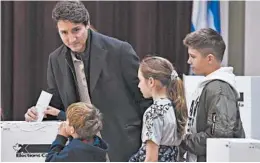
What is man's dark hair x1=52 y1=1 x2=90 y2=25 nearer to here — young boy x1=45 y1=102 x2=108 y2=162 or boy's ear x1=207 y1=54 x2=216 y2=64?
young boy x1=45 y1=102 x2=108 y2=162

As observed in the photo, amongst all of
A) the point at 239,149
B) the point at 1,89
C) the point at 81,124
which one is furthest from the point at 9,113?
the point at 239,149

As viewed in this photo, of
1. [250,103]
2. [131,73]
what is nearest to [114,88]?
[131,73]

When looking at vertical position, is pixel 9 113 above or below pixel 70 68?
below

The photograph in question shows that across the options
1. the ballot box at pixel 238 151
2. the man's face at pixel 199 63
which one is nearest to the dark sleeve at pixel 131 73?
the man's face at pixel 199 63

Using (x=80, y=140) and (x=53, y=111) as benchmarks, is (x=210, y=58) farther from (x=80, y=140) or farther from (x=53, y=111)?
(x=53, y=111)

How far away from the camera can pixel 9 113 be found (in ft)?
14.7

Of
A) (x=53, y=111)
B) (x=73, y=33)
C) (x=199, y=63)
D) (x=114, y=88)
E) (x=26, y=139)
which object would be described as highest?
(x=73, y=33)

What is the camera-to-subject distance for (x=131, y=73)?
2305 mm

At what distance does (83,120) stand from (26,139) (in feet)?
1.32

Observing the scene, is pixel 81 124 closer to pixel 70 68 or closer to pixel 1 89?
pixel 70 68

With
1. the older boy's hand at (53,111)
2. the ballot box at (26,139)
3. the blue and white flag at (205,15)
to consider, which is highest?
the blue and white flag at (205,15)

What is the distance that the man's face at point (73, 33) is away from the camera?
221 centimetres

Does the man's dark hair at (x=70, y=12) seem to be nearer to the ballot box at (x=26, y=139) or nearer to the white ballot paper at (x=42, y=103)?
the white ballot paper at (x=42, y=103)

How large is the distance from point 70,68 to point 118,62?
0.67ft
